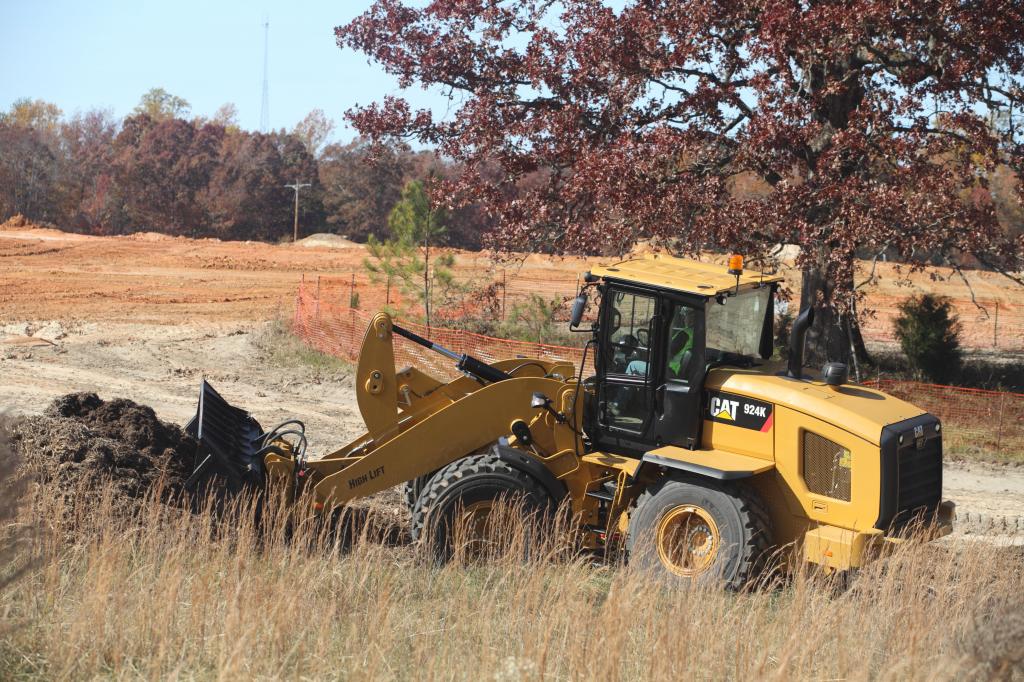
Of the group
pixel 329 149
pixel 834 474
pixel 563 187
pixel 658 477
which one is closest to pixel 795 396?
pixel 834 474

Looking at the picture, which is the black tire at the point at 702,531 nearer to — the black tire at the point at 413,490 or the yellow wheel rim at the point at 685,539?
the yellow wheel rim at the point at 685,539

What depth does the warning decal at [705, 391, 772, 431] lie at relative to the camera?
7457 millimetres

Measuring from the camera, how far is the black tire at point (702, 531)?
7.21 meters

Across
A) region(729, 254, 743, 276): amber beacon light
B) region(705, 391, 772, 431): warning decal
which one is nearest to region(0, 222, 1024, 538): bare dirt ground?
region(705, 391, 772, 431): warning decal

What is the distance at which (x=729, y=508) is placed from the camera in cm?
727

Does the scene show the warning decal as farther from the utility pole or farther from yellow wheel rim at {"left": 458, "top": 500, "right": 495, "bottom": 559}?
the utility pole

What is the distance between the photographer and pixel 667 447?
775 cm

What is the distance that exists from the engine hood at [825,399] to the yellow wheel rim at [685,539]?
944 millimetres

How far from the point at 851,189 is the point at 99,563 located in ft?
38.2

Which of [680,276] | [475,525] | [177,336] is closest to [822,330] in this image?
[680,276]

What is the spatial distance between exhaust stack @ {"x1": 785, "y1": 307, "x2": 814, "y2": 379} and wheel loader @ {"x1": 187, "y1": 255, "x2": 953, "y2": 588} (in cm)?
2

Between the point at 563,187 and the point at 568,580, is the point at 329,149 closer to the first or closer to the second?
the point at 563,187

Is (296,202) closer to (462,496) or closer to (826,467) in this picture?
(462,496)

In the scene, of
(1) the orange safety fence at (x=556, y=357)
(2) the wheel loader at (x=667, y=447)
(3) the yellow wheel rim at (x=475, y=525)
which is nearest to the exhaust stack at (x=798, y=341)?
(2) the wheel loader at (x=667, y=447)
